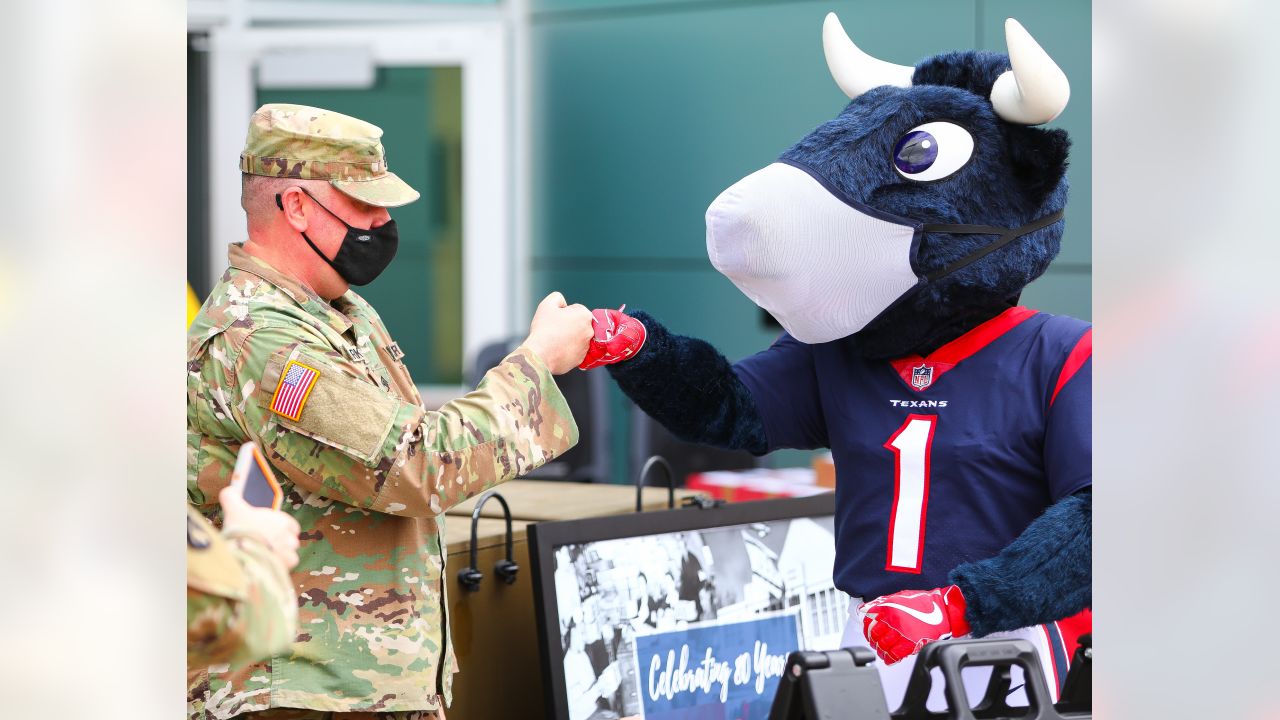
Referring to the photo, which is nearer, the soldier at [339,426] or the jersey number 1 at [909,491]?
the soldier at [339,426]

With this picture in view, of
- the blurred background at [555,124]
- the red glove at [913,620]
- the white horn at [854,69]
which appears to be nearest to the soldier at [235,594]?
the red glove at [913,620]

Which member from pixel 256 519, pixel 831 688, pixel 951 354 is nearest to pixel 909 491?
pixel 951 354

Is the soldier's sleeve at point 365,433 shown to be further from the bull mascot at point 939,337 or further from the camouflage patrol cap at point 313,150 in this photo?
the bull mascot at point 939,337

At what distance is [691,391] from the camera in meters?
2.15

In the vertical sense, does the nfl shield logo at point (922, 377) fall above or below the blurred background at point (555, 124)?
below

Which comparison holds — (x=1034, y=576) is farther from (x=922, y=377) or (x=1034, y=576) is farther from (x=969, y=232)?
(x=969, y=232)

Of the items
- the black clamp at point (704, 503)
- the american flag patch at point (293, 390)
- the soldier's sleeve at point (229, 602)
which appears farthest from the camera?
the black clamp at point (704, 503)

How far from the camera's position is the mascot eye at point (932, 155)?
1978 millimetres

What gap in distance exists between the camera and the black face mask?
1.82m

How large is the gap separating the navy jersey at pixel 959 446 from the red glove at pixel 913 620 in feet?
0.43

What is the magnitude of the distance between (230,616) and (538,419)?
2.19ft

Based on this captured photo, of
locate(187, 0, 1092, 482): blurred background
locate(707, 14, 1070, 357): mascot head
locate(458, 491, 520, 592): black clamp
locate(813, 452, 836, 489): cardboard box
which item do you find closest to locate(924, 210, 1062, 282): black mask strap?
locate(707, 14, 1070, 357): mascot head

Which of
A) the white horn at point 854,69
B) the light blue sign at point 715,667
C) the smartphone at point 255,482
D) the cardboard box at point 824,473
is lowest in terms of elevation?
the light blue sign at point 715,667
